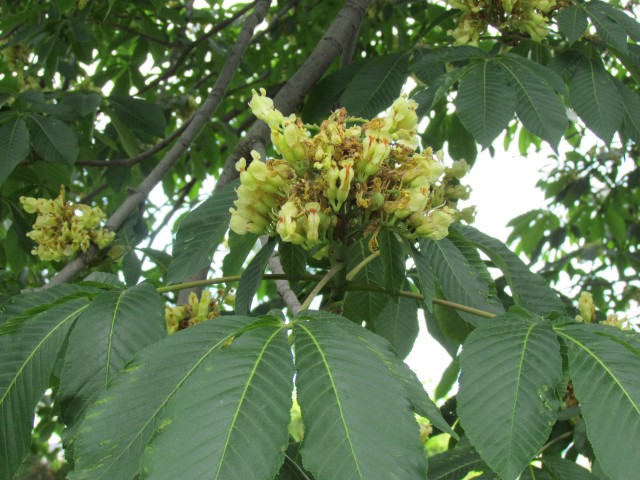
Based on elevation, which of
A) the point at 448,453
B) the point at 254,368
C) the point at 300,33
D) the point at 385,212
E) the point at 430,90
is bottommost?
the point at 448,453

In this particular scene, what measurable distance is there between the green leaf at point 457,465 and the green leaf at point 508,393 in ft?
1.40

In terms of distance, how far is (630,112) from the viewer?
196 centimetres

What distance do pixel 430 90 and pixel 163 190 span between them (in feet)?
7.53

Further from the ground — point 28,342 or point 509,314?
point 509,314

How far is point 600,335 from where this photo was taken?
100 cm

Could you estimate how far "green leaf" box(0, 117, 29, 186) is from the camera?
2131mm

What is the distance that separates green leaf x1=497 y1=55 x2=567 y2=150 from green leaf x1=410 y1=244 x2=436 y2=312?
591 millimetres

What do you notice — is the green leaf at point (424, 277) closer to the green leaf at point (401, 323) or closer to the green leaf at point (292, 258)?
the green leaf at point (292, 258)

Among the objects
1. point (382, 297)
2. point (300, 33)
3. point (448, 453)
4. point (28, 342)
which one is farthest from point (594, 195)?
point (28, 342)

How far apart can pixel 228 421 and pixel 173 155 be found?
67.1 inches

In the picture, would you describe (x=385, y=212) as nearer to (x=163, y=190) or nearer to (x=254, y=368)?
(x=254, y=368)

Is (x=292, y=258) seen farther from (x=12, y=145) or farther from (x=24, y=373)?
(x=12, y=145)

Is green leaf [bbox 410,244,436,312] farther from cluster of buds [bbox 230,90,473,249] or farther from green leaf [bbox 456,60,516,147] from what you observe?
green leaf [bbox 456,60,516,147]

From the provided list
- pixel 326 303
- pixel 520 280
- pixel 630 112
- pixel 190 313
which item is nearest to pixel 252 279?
pixel 326 303
